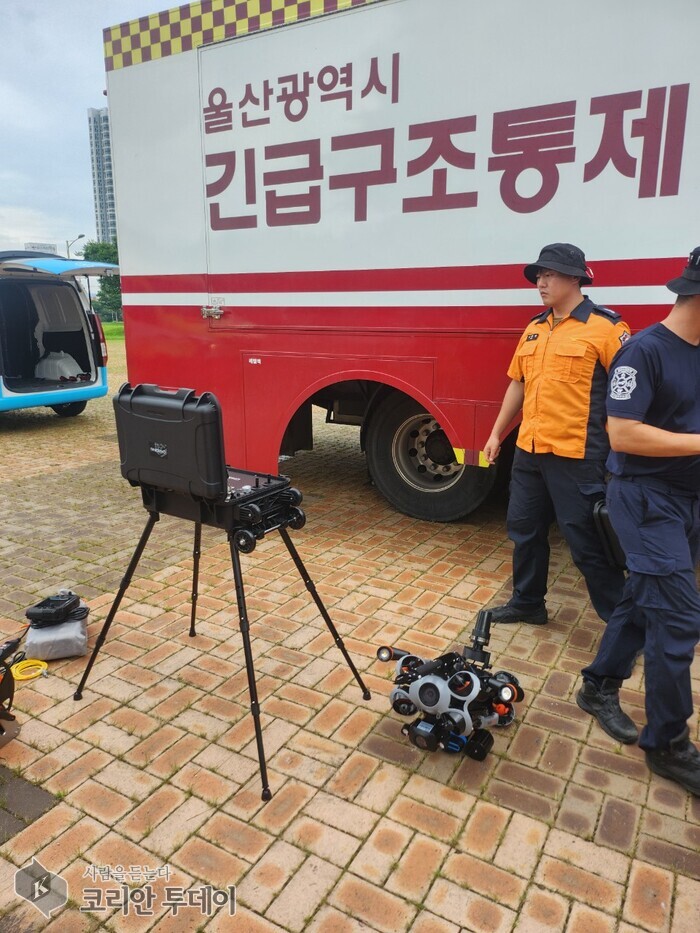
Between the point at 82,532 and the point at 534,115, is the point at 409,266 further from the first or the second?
the point at 82,532

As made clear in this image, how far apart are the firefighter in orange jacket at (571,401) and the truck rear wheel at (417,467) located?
1.46 metres

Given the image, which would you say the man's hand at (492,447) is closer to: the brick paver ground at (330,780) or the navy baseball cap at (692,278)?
the brick paver ground at (330,780)

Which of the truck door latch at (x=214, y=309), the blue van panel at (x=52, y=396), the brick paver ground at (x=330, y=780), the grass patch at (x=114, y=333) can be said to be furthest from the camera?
the grass patch at (x=114, y=333)

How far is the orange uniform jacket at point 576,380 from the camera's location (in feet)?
9.52

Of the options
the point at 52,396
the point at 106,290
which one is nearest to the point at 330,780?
the point at 52,396

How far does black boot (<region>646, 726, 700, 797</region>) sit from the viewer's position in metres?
2.27

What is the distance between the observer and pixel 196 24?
4262mm

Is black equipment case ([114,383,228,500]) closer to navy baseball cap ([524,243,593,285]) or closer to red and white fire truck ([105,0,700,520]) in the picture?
navy baseball cap ([524,243,593,285])

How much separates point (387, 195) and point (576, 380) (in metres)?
1.72

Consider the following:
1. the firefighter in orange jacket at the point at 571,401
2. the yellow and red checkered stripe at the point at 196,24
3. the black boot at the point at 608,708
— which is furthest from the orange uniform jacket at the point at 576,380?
the yellow and red checkered stripe at the point at 196,24

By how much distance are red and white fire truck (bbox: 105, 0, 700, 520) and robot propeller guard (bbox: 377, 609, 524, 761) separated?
5.55 ft

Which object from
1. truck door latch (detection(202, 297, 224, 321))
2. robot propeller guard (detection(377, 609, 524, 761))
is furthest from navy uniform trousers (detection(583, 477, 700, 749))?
truck door latch (detection(202, 297, 224, 321))

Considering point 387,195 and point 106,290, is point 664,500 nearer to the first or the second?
point 387,195

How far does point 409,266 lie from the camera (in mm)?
3926
